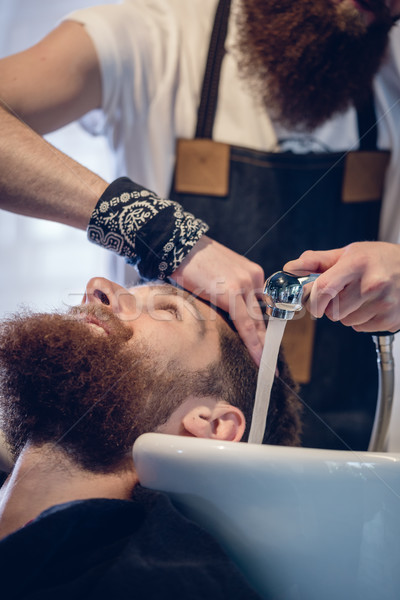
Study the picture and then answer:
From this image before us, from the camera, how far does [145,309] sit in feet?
3.64

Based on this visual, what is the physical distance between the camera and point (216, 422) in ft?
3.41

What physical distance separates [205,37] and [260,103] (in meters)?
0.23

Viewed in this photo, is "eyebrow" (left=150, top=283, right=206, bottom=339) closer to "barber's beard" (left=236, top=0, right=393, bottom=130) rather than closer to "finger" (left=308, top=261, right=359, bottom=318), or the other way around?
"finger" (left=308, top=261, right=359, bottom=318)

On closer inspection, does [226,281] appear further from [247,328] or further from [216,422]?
[216,422]

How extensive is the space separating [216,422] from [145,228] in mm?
390

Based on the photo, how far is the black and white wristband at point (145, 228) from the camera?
3.44ft

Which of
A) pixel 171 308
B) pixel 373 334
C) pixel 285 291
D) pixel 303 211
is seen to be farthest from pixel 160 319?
pixel 303 211

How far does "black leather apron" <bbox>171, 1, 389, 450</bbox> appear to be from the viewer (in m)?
1.44

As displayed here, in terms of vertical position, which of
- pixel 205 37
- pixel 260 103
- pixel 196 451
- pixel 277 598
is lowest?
pixel 277 598

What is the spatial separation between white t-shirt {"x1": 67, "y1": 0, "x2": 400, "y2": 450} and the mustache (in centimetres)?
50

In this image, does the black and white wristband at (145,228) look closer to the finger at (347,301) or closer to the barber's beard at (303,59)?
the finger at (347,301)

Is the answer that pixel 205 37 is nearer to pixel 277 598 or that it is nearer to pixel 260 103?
pixel 260 103

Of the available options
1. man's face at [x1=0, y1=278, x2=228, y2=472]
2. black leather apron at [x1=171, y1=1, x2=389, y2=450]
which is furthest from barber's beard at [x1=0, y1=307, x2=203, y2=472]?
black leather apron at [x1=171, y1=1, x2=389, y2=450]

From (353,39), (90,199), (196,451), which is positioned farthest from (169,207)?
(353,39)
